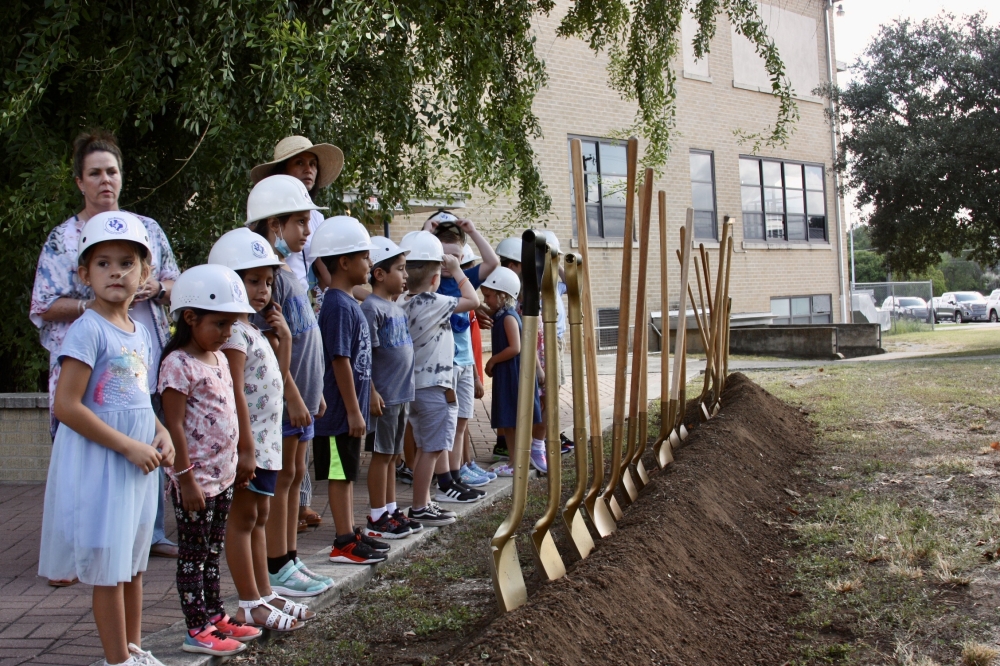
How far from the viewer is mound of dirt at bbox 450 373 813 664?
8.79 ft

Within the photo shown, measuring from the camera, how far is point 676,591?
335 centimetres

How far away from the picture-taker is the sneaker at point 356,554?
4.25m

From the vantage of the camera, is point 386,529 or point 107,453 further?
point 386,529

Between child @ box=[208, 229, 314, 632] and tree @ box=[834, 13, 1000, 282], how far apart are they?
651 inches

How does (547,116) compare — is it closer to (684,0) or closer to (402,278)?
(684,0)

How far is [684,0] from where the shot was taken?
28.9ft

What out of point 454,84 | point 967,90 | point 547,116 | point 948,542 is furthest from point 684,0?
point 967,90

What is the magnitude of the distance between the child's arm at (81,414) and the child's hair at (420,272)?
2.46 metres

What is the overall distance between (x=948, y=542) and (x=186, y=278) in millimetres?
3394

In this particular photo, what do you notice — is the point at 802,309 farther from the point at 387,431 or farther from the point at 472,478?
the point at 387,431

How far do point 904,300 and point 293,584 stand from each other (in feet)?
119

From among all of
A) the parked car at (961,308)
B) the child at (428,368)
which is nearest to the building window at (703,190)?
the child at (428,368)

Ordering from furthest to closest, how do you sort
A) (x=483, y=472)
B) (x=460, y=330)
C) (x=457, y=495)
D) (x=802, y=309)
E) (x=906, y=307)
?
(x=906, y=307)
(x=802, y=309)
(x=483, y=472)
(x=460, y=330)
(x=457, y=495)

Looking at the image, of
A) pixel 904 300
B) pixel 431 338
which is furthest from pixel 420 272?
pixel 904 300
